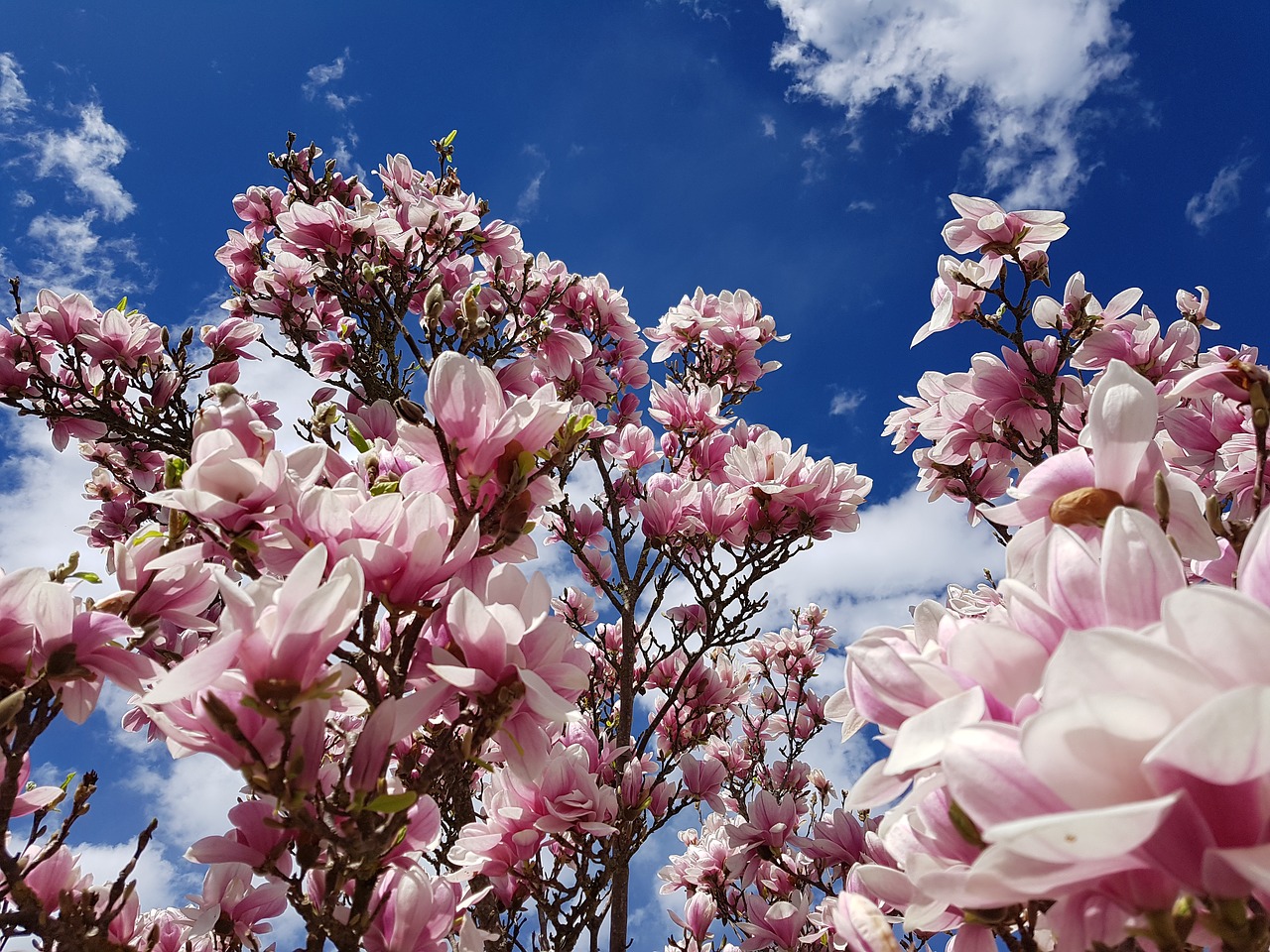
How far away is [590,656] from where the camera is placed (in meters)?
1.78

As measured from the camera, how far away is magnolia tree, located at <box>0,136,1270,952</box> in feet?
1.86

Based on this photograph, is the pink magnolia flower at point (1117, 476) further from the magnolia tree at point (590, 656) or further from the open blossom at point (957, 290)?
the open blossom at point (957, 290)

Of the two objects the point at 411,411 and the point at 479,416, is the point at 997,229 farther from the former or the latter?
the point at 411,411

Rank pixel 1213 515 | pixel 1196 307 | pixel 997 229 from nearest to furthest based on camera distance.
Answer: pixel 1213 515
pixel 997 229
pixel 1196 307

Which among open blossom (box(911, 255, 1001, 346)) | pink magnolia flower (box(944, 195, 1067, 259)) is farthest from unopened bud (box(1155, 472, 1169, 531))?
pink magnolia flower (box(944, 195, 1067, 259))

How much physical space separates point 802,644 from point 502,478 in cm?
578

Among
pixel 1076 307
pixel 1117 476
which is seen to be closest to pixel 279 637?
pixel 1117 476

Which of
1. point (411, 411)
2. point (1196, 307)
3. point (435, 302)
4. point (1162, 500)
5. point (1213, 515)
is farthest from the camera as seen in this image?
point (1196, 307)

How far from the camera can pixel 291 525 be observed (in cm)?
126

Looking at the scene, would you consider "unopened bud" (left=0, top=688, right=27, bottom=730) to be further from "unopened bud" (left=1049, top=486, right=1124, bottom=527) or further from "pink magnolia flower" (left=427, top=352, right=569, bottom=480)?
"unopened bud" (left=1049, top=486, right=1124, bottom=527)

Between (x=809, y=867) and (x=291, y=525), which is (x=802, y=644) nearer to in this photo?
(x=809, y=867)

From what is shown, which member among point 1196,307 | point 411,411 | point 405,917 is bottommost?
point 405,917

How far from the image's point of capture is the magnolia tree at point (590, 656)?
57 centimetres

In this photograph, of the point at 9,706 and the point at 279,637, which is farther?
the point at 9,706
